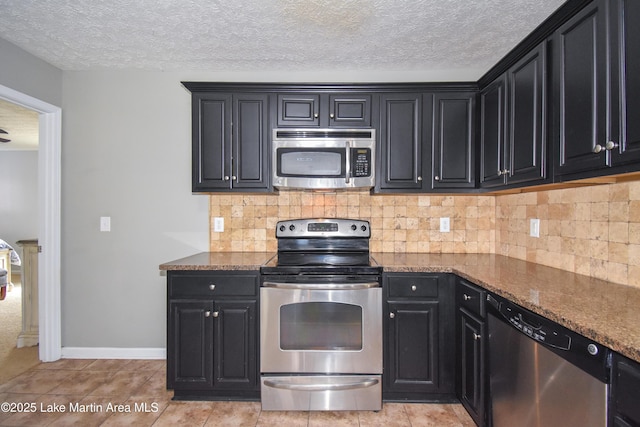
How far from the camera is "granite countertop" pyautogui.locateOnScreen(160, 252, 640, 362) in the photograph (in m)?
0.97

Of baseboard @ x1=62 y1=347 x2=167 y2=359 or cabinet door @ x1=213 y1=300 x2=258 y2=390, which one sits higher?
cabinet door @ x1=213 y1=300 x2=258 y2=390

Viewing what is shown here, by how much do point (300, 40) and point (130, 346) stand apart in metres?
2.74

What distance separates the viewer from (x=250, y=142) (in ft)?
7.50

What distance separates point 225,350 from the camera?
199 centimetres

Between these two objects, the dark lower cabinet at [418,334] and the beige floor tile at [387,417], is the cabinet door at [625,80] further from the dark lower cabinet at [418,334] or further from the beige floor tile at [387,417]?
the beige floor tile at [387,417]

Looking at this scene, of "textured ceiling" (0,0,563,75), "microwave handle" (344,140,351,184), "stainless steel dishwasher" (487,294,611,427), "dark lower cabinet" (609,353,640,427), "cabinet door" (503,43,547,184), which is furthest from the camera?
"microwave handle" (344,140,351,184)

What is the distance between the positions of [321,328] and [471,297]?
0.90 meters

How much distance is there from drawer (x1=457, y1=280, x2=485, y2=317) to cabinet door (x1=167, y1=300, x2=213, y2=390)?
5.09 ft

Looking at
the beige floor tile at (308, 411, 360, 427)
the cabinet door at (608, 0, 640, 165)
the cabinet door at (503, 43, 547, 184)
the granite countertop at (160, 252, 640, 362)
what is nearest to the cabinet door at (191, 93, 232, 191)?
the granite countertop at (160, 252, 640, 362)

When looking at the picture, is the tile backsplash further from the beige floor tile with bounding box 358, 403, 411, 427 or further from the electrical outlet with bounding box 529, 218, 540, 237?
the beige floor tile with bounding box 358, 403, 411, 427

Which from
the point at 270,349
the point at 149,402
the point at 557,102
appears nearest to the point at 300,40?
the point at 557,102

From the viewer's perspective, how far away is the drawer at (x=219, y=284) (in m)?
1.99

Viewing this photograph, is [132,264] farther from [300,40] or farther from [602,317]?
[602,317]

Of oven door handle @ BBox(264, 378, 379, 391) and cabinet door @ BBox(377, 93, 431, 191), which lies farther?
cabinet door @ BBox(377, 93, 431, 191)
